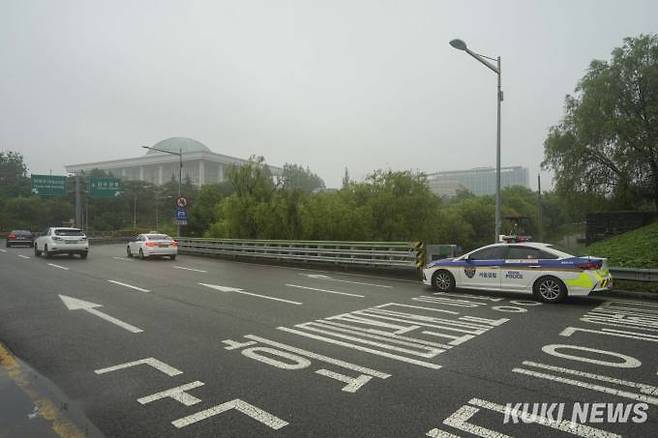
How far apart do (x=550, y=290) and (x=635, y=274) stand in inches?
109

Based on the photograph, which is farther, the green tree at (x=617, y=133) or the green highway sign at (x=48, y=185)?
the green highway sign at (x=48, y=185)

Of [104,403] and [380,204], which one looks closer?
[104,403]

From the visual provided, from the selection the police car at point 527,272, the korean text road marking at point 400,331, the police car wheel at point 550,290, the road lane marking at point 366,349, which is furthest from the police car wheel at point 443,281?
the road lane marking at point 366,349

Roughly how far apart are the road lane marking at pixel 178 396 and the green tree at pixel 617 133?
28856mm

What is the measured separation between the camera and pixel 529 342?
6324 mm

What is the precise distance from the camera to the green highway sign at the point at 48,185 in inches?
1722

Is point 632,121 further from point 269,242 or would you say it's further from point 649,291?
point 269,242

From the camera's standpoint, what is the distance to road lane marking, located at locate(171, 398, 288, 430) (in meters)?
3.77

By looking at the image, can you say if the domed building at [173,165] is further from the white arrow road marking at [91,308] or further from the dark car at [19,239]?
the white arrow road marking at [91,308]

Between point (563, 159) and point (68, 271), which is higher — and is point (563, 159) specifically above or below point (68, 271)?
above

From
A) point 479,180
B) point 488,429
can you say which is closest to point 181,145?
point 479,180

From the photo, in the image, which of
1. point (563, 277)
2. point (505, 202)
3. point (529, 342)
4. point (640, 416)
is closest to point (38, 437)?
point (640, 416)

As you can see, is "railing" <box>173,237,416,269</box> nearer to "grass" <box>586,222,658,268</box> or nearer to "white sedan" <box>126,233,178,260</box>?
"white sedan" <box>126,233,178,260</box>

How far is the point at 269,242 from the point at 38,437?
18.2 metres
